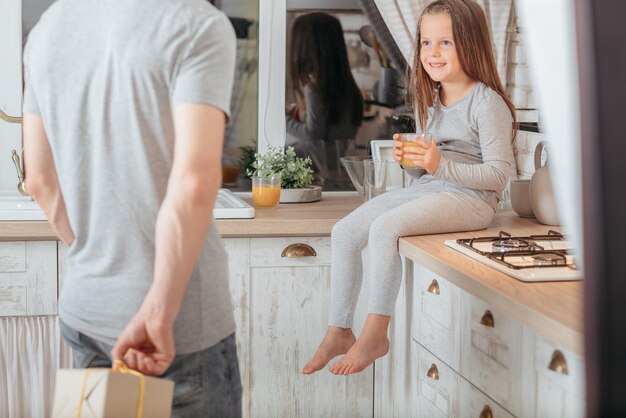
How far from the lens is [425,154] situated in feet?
7.29

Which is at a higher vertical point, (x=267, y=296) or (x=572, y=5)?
(x=572, y=5)

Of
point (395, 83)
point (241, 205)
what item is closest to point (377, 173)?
point (241, 205)

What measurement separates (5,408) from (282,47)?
5.62ft

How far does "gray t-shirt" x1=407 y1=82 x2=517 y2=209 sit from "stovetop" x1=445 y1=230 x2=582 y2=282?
0.51 feet

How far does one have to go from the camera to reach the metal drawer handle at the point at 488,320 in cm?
188

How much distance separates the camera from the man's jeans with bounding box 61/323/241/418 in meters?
1.31

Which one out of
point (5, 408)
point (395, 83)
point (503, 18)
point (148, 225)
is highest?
point (503, 18)

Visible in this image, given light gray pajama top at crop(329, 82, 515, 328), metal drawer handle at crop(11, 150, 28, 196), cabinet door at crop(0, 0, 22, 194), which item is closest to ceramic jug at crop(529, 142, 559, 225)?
light gray pajama top at crop(329, 82, 515, 328)

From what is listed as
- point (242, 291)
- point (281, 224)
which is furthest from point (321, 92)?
point (242, 291)

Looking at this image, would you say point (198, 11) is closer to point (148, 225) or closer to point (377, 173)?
point (148, 225)

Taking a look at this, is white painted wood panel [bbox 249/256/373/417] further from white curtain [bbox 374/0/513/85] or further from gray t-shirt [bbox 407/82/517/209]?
white curtain [bbox 374/0/513/85]

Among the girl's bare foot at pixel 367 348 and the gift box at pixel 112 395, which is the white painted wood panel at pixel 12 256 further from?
the gift box at pixel 112 395

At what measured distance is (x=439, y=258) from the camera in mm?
2051

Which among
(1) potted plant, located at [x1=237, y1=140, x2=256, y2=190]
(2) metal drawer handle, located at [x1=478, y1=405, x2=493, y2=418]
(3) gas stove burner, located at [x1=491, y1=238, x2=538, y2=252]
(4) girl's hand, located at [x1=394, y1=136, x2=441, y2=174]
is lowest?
(2) metal drawer handle, located at [x1=478, y1=405, x2=493, y2=418]
